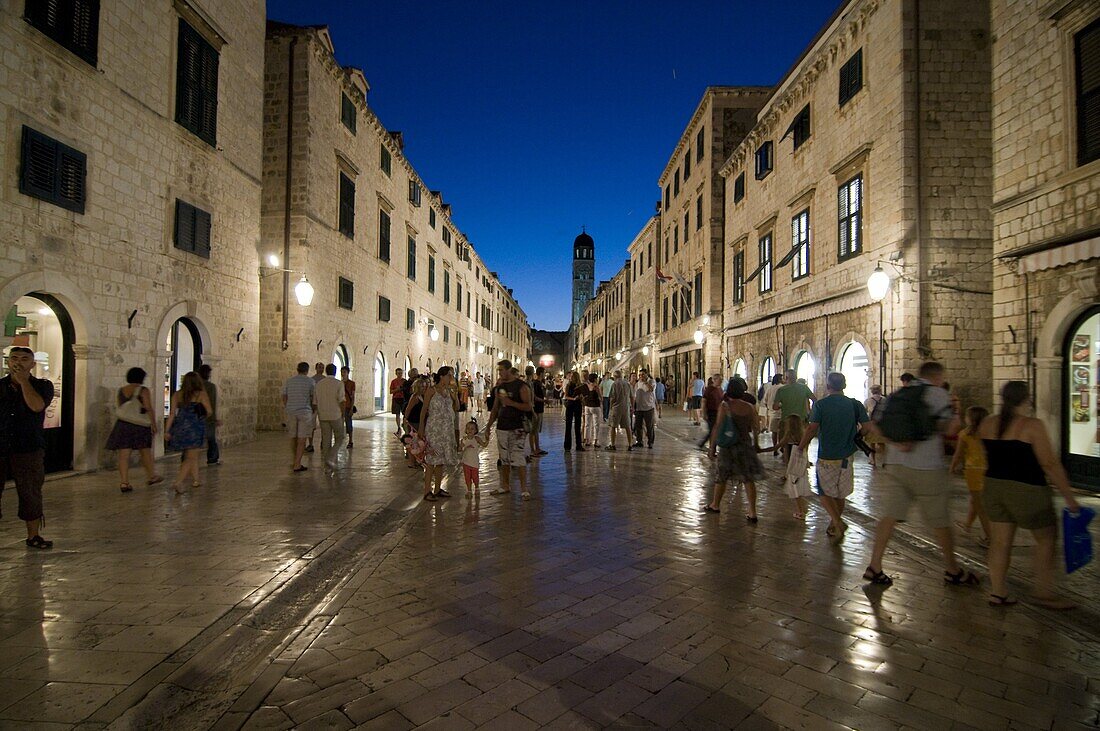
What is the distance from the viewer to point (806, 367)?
677 inches

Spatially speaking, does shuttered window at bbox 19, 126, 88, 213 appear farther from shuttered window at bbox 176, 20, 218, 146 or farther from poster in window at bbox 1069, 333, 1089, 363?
poster in window at bbox 1069, 333, 1089, 363

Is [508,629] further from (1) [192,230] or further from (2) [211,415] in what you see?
(1) [192,230]

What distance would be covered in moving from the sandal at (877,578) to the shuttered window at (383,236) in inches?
830

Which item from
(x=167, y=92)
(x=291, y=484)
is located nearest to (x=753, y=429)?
(x=291, y=484)

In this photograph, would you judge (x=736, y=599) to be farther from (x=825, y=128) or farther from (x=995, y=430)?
(x=825, y=128)

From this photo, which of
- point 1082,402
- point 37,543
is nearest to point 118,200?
point 37,543

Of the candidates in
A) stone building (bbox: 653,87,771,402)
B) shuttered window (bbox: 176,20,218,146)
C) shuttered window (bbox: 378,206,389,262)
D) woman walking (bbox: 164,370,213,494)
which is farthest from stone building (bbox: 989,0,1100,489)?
shuttered window (bbox: 378,206,389,262)

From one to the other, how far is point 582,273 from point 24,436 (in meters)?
89.7

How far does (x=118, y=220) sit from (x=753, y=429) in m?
10.1

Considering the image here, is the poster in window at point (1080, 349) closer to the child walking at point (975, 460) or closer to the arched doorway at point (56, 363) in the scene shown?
the child walking at point (975, 460)

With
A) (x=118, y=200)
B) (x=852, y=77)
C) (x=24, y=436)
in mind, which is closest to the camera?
(x=24, y=436)

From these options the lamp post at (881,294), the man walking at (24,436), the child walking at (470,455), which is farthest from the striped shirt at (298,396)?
the lamp post at (881,294)

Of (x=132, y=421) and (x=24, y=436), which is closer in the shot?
(x=24, y=436)

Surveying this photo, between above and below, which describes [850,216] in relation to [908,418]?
above
